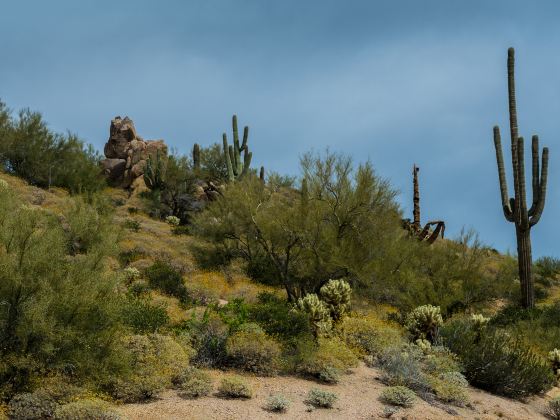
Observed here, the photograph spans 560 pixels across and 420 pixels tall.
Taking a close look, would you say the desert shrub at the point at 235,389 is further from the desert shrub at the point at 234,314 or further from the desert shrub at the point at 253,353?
the desert shrub at the point at 234,314

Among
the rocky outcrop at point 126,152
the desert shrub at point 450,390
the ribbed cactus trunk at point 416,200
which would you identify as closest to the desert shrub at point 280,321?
the desert shrub at point 450,390

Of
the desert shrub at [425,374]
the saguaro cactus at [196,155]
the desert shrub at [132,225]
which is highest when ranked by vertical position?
the saguaro cactus at [196,155]

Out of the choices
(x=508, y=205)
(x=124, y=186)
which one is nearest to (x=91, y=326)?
(x=508, y=205)

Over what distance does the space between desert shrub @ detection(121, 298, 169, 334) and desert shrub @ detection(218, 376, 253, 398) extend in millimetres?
2164

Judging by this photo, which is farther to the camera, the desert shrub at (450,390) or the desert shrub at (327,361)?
the desert shrub at (450,390)

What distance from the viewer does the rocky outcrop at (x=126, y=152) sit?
43656 millimetres

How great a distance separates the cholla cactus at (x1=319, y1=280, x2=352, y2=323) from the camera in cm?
1305

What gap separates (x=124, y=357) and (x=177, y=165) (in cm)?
3270

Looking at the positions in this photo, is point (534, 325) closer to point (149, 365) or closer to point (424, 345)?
point (424, 345)

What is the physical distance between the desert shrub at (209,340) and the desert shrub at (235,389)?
1.33m

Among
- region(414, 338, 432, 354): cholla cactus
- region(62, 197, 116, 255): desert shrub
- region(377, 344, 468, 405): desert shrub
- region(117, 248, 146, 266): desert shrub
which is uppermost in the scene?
region(62, 197, 116, 255): desert shrub

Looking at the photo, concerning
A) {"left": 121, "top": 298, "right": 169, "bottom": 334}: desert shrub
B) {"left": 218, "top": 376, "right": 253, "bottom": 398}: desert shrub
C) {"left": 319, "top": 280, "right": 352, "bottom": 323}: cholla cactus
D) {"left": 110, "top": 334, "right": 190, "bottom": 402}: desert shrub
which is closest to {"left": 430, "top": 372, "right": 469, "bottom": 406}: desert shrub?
{"left": 319, "top": 280, "right": 352, "bottom": 323}: cholla cactus

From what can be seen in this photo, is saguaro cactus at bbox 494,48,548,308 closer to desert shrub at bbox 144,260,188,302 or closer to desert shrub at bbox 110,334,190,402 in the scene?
desert shrub at bbox 144,260,188,302

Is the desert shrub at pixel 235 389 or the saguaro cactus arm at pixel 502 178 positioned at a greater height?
the saguaro cactus arm at pixel 502 178
